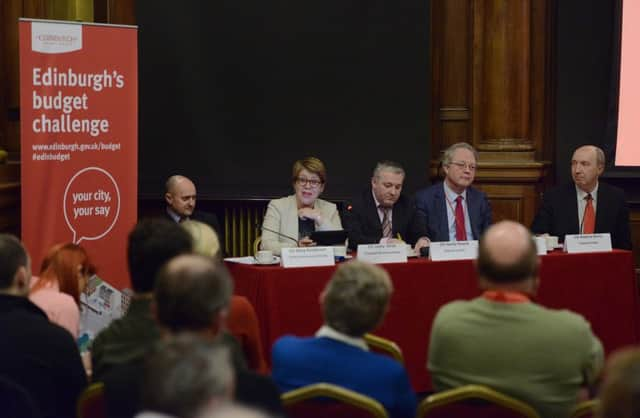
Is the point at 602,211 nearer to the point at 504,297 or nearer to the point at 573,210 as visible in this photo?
the point at 573,210

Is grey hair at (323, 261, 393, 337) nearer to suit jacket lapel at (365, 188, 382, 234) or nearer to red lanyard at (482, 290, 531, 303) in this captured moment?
red lanyard at (482, 290, 531, 303)

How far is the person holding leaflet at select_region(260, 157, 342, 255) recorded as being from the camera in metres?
5.59

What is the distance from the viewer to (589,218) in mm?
5891

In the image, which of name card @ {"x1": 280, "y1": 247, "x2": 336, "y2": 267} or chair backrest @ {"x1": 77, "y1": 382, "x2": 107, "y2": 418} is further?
name card @ {"x1": 280, "y1": 247, "x2": 336, "y2": 267}

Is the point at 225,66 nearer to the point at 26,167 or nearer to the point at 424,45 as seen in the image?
the point at 424,45

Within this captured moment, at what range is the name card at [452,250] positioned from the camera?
505 cm

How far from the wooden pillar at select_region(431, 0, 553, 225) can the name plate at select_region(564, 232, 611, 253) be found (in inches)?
59.5

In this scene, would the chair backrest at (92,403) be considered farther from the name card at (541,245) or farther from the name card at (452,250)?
the name card at (541,245)

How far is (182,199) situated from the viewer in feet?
18.4

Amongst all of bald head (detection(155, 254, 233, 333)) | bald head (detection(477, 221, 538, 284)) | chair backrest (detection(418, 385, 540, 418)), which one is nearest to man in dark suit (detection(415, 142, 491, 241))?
bald head (detection(477, 221, 538, 284))

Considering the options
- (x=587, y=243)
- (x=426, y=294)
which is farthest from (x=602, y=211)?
(x=426, y=294)

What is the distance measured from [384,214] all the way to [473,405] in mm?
3160

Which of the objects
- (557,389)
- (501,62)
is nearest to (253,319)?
(557,389)

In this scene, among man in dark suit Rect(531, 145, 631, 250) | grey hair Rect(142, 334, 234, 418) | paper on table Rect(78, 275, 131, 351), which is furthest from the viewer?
man in dark suit Rect(531, 145, 631, 250)
